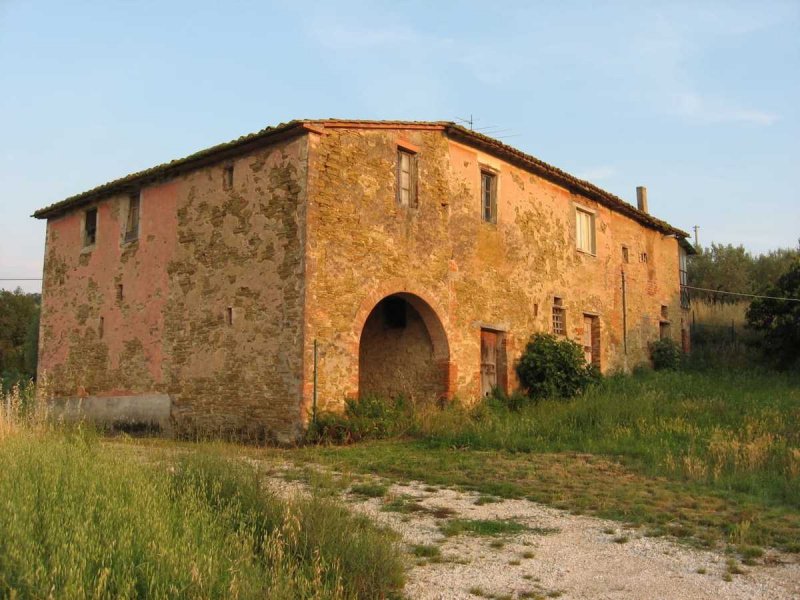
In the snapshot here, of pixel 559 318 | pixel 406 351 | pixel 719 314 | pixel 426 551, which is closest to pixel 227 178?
pixel 406 351

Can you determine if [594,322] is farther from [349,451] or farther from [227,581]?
[227,581]

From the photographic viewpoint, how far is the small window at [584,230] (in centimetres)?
1944

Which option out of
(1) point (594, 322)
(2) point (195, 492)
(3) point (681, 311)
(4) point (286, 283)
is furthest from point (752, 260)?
(2) point (195, 492)

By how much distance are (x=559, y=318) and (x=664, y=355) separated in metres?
5.02

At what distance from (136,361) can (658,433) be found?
34.4 ft

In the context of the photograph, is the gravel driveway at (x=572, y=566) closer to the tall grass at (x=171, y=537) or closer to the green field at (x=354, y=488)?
the green field at (x=354, y=488)

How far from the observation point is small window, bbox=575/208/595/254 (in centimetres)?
1944

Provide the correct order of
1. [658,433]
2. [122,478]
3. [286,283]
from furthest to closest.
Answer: [286,283], [658,433], [122,478]

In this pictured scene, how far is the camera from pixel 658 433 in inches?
474

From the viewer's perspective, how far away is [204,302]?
14.4 m

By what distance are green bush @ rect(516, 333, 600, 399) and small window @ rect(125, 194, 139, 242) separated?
9040 millimetres

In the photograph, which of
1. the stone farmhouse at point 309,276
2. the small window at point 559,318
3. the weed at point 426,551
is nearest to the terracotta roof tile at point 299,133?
the stone farmhouse at point 309,276

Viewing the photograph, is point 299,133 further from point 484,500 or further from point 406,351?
point 484,500

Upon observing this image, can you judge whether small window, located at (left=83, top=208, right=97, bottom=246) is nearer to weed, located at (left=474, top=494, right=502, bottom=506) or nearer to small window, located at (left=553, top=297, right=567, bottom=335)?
small window, located at (left=553, top=297, right=567, bottom=335)
